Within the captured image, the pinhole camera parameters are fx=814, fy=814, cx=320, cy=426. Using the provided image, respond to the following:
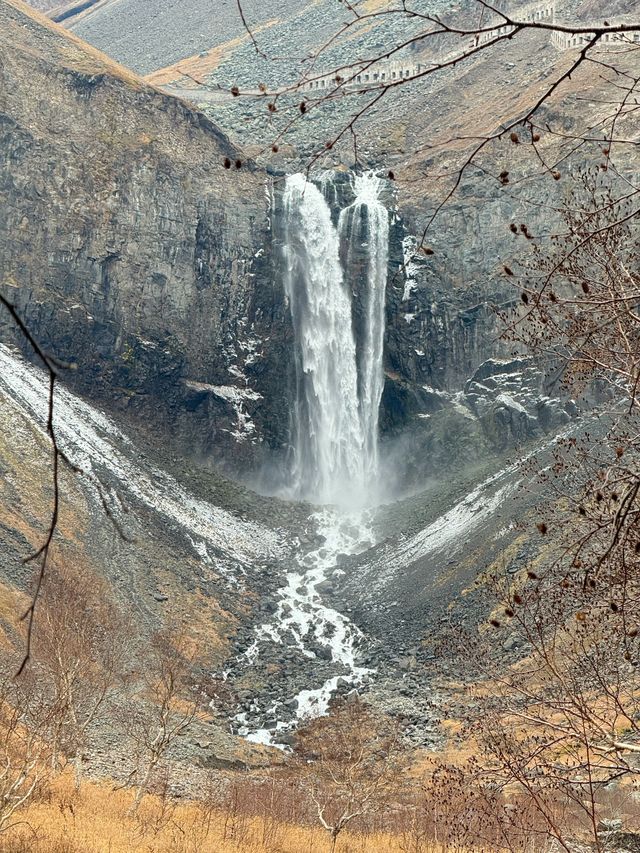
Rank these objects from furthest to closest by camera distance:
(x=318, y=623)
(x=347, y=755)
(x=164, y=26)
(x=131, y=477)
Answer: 1. (x=164, y=26)
2. (x=131, y=477)
3. (x=318, y=623)
4. (x=347, y=755)

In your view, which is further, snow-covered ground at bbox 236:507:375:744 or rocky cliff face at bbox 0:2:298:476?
rocky cliff face at bbox 0:2:298:476

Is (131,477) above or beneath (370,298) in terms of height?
beneath

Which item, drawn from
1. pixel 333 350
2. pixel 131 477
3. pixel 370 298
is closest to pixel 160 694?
pixel 131 477

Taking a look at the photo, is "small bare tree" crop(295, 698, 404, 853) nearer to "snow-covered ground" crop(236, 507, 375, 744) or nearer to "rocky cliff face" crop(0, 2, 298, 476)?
"snow-covered ground" crop(236, 507, 375, 744)

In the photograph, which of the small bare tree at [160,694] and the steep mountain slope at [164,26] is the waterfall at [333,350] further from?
the steep mountain slope at [164,26]

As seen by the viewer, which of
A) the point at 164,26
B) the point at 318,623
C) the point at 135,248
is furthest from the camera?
the point at 164,26

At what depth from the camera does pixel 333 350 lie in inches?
2260

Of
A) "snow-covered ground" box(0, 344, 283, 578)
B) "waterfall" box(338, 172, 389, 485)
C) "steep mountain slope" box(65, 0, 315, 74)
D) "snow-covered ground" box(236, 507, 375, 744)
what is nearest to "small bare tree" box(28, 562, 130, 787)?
"snow-covered ground" box(236, 507, 375, 744)

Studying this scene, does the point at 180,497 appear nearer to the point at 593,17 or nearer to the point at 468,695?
the point at 468,695

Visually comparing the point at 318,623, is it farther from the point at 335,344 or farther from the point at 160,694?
the point at 335,344

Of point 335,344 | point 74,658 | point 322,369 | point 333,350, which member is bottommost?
point 74,658

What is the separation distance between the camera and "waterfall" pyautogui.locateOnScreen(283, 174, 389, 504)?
56.4m

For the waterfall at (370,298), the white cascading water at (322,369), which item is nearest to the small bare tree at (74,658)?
the white cascading water at (322,369)

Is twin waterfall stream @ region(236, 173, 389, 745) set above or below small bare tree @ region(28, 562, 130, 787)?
above
